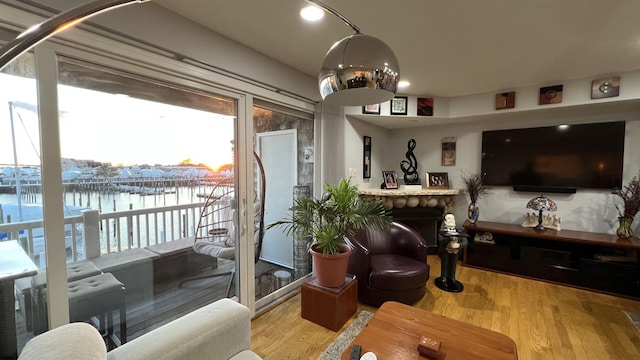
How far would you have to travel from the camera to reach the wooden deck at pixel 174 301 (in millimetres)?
2044

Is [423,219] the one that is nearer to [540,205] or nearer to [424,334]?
[540,205]

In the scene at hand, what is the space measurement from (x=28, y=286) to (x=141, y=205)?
0.72 metres

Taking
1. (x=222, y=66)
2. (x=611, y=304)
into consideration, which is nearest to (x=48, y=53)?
(x=222, y=66)

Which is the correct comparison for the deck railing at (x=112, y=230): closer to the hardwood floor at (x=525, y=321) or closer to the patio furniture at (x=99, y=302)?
the patio furniture at (x=99, y=302)

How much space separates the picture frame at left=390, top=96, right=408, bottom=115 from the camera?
355cm

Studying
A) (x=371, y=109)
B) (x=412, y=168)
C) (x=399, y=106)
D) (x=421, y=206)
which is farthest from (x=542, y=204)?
(x=371, y=109)

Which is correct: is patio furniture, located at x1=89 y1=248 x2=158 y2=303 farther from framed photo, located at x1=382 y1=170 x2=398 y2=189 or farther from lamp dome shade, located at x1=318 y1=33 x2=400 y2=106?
framed photo, located at x1=382 y1=170 x2=398 y2=189

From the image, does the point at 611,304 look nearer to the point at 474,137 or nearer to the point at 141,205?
the point at 474,137

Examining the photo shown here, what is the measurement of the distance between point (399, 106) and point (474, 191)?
1.59 m

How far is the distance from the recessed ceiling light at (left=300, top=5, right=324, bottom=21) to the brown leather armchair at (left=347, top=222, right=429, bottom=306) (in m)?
1.86

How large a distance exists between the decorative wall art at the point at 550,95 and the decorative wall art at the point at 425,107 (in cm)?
118

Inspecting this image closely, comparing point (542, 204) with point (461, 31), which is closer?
point (461, 31)

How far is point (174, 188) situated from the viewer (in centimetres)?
210

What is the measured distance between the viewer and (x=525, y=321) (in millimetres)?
2365
